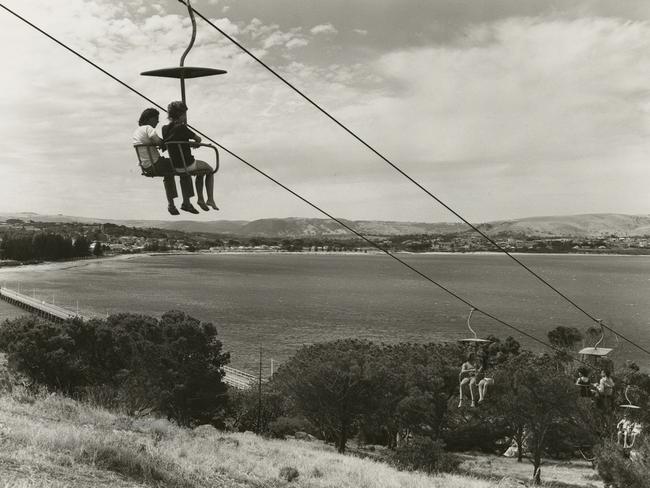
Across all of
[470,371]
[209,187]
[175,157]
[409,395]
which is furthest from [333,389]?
[175,157]

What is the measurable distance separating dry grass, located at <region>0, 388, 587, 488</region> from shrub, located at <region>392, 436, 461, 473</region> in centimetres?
1286

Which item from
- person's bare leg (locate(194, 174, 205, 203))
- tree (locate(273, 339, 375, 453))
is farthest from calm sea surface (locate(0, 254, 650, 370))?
person's bare leg (locate(194, 174, 205, 203))

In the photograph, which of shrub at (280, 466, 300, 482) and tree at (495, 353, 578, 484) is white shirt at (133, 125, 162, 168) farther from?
tree at (495, 353, 578, 484)

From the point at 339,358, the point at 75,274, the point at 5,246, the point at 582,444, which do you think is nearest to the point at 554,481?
the point at 582,444

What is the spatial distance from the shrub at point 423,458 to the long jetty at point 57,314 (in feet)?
56.4

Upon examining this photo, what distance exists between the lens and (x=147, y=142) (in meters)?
7.21

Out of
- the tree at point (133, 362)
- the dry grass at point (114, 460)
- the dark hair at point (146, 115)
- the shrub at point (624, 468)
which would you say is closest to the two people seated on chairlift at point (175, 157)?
the dark hair at point (146, 115)

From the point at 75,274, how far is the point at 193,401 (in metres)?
139

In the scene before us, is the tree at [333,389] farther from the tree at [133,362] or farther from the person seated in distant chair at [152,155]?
the person seated in distant chair at [152,155]

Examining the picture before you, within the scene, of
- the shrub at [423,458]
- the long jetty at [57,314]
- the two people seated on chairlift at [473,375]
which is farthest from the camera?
the long jetty at [57,314]

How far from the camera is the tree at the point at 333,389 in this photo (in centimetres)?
3947

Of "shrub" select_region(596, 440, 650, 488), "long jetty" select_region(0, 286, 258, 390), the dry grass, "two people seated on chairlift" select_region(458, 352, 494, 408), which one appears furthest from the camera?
"long jetty" select_region(0, 286, 258, 390)

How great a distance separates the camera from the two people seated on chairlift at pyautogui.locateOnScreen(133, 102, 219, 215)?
281 inches

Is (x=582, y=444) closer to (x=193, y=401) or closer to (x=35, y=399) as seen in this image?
(x=193, y=401)
